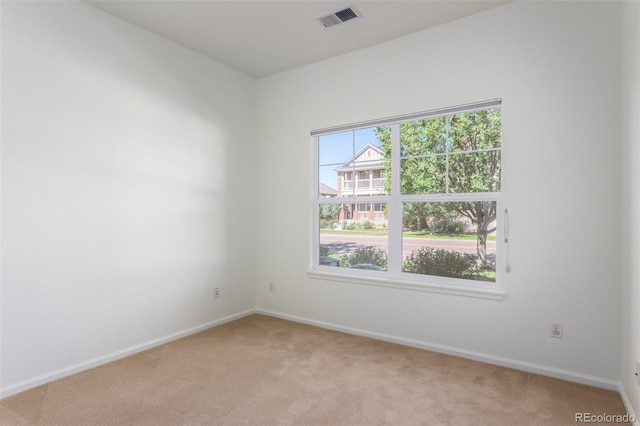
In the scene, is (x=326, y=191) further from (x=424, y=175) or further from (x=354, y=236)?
(x=424, y=175)

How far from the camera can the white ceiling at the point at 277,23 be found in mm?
2789

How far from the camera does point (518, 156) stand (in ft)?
8.98

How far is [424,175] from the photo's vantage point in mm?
3248

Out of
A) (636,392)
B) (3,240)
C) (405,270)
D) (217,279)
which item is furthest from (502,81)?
(3,240)

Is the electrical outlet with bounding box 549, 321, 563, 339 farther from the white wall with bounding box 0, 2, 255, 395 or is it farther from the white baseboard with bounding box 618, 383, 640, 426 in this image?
the white wall with bounding box 0, 2, 255, 395

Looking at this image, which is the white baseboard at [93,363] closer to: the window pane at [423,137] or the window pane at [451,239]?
the window pane at [451,239]

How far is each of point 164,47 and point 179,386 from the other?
114 inches

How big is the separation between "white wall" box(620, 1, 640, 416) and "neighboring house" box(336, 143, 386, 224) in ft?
5.93

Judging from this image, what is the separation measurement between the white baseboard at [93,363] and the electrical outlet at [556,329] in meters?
3.05

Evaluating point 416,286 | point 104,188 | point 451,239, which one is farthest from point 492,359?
point 104,188

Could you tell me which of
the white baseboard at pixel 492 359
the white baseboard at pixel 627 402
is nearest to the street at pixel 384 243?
the white baseboard at pixel 492 359

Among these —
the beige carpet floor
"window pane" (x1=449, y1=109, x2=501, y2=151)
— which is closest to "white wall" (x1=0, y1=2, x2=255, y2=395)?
the beige carpet floor

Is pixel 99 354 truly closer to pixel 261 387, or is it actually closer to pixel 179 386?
pixel 179 386

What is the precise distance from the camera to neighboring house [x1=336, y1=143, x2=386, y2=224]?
353 cm
